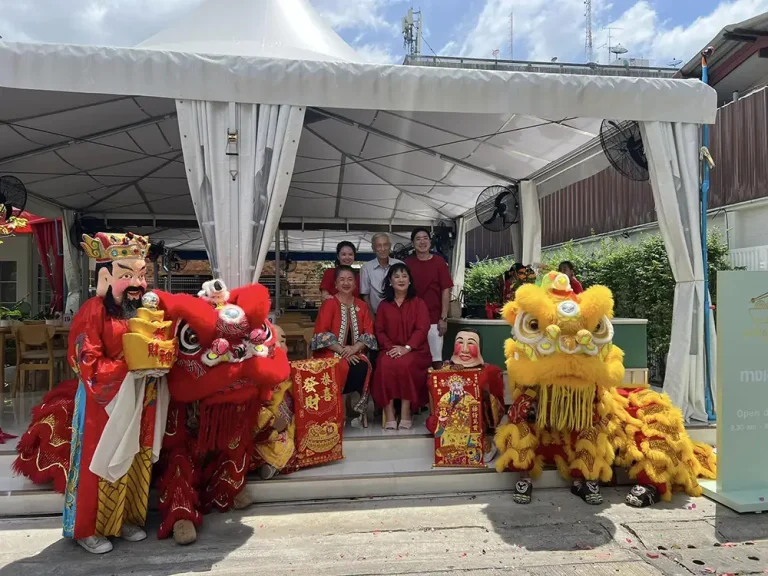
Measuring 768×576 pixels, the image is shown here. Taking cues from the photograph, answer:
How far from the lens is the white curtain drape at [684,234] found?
162 inches

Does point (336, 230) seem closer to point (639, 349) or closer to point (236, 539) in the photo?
point (639, 349)

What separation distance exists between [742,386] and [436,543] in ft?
6.91

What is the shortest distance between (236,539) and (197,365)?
0.98m

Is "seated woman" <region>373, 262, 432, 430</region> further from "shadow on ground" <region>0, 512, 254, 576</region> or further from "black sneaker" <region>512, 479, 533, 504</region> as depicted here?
"shadow on ground" <region>0, 512, 254, 576</region>

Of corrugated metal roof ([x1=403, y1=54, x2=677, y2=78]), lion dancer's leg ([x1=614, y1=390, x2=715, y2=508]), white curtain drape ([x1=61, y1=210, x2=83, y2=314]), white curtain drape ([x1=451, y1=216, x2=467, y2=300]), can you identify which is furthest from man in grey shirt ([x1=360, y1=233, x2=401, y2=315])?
corrugated metal roof ([x1=403, y1=54, x2=677, y2=78])

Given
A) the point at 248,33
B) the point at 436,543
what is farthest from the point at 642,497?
the point at 248,33

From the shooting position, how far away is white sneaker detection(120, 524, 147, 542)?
290 centimetres

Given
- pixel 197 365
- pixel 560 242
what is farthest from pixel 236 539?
pixel 560 242

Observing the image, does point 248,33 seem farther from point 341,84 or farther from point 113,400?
point 113,400

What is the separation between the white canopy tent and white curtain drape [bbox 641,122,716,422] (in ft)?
0.04

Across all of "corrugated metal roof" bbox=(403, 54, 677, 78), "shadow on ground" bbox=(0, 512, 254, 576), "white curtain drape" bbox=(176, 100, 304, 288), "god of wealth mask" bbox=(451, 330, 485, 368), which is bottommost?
"shadow on ground" bbox=(0, 512, 254, 576)

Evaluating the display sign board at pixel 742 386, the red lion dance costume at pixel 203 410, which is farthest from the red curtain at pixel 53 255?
the display sign board at pixel 742 386

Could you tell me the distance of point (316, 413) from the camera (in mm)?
3666

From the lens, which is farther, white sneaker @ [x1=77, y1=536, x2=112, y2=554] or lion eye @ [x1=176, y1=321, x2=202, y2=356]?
lion eye @ [x1=176, y1=321, x2=202, y2=356]
